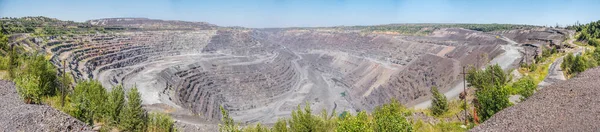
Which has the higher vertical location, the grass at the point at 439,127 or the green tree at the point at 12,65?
the green tree at the point at 12,65

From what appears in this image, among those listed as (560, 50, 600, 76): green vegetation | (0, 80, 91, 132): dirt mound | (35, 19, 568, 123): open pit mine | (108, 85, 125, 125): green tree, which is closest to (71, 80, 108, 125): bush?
(108, 85, 125, 125): green tree

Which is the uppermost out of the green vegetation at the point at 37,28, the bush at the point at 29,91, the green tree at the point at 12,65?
the green vegetation at the point at 37,28

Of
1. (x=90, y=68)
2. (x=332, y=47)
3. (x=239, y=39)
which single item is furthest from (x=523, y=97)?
(x=239, y=39)

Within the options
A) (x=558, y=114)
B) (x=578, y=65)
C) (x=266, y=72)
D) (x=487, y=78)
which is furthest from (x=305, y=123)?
(x=266, y=72)

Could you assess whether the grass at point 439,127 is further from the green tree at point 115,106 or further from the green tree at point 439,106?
the green tree at point 115,106

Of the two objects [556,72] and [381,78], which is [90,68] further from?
[556,72]

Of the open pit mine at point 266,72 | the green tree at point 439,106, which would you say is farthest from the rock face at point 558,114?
the open pit mine at point 266,72

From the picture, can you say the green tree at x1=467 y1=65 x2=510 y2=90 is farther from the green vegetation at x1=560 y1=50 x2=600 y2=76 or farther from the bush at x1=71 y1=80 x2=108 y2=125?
the bush at x1=71 y1=80 x2=108 y2=125
